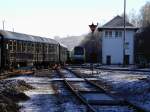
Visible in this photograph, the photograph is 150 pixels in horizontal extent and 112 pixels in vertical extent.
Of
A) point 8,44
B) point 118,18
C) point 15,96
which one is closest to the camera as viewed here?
point 15,96

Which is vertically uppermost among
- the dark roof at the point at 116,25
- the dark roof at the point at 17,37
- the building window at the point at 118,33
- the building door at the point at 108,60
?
the dark roof at the point at 116,25

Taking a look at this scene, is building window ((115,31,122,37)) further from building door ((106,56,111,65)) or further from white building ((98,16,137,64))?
building door ((106,56,111,65))

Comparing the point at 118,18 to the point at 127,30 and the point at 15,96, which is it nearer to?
the point at 127,30

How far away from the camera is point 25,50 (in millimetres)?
36000

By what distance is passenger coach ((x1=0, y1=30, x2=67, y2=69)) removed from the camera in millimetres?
31438

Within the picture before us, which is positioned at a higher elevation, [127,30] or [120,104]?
[127,30]

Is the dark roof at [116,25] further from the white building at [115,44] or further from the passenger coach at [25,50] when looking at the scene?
the passenger coach at [25,50]

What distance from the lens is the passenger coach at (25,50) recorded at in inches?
1238

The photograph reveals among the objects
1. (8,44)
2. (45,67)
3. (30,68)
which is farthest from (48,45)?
(8,44)

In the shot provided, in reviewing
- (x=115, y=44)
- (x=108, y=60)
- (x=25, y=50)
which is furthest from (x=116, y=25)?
(x=25, y=50)

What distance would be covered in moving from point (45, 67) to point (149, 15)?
7998 cm

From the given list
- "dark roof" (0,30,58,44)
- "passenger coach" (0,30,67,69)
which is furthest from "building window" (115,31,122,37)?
"dark roof" (0,30,58,44)

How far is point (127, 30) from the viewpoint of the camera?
3167 inches

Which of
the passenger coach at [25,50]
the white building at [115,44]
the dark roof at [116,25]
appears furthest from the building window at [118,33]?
the passenger coach at [25,50]
